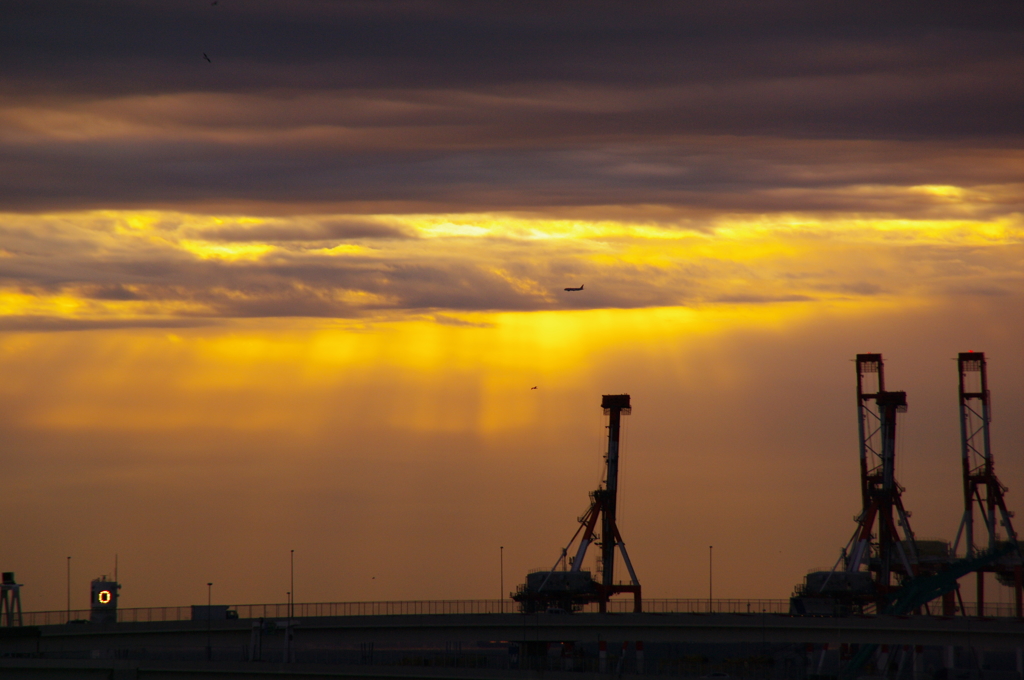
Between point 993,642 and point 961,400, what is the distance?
155 ft

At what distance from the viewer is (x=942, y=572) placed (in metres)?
162

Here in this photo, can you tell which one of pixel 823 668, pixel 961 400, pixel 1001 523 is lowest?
pixel 823 668

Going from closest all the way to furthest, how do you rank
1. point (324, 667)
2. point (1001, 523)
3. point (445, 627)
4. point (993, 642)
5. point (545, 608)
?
point (324, 667) → point (993, 642) → point (445, 627) → point (545, 608) → point (1001, 523)

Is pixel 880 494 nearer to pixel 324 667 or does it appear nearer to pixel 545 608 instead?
pixel 545 608

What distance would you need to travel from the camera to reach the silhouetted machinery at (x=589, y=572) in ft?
512

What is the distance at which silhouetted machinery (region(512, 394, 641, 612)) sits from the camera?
15600 cm

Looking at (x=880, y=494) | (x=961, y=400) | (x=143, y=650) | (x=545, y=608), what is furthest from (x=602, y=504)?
(x=143, y=650)

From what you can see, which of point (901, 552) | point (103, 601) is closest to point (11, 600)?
point (103, 601)

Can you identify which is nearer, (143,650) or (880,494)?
(143,650)

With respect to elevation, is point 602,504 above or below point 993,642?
above

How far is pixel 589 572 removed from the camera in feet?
522

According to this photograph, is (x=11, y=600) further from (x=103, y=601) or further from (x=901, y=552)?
(x=901, y=552)

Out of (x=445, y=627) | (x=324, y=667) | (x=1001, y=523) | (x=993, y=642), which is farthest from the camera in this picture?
(x=1001, y=523)

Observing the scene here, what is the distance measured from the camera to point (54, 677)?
110688 millimetres
